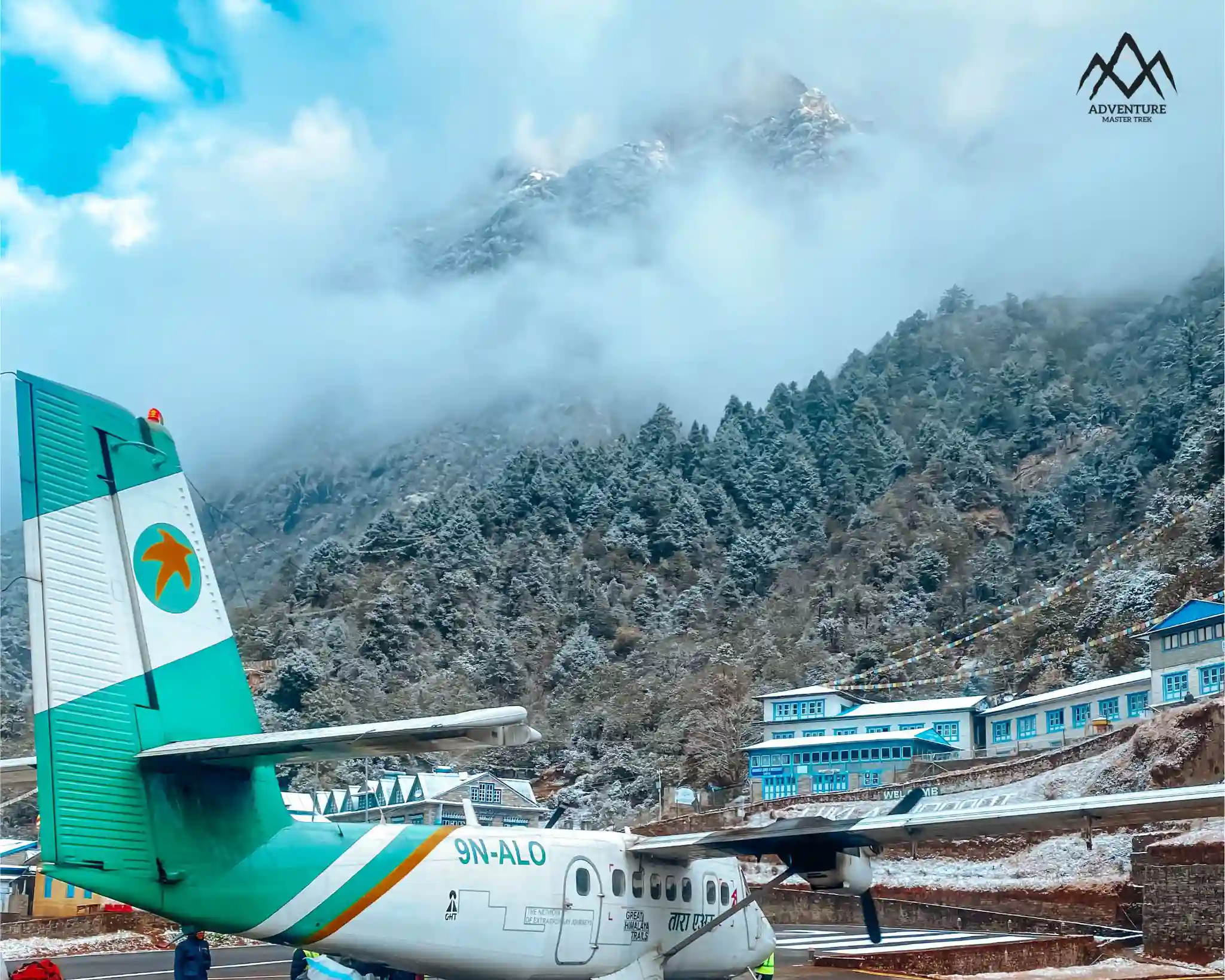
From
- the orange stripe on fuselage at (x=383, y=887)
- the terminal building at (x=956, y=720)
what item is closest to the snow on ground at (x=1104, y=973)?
the orange stripe on fuselage at (x=383, y=887)

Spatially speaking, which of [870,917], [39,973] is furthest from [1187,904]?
[39,973]

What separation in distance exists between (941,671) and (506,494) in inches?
2673

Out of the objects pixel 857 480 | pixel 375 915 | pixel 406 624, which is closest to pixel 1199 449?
pixel 857 480

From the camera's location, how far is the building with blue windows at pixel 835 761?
229 feet

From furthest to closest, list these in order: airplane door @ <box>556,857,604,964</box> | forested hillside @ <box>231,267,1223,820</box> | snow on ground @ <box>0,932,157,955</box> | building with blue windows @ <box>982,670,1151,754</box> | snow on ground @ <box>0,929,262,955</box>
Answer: forested hillside @ <box>231,267,1223,820</box> < building with blue windows @ <box>982,670,1151,754</box> < snow on ground @ <box>0,929,262,955</box> < snow on ground @ <box>0,932,157,955</box> < airplane door @ <box>556,857,604,964</box>

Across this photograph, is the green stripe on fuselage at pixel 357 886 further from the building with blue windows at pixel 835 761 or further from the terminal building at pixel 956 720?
the building with blue windows at pixel 835 761

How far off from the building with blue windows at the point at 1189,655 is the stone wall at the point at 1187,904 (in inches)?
1407

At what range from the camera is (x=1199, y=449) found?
102938 millimetres

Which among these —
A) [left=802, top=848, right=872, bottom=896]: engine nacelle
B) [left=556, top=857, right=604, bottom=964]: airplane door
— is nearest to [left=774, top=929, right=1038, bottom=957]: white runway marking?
[left=802, top=848, right=872, bottom=896]: engine nacelle

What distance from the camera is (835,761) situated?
72.5 metres

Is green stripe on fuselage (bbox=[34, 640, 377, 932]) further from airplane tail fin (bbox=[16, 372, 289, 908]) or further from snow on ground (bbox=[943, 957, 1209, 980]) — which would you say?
snow on ground (bbox=[943, 957, 1209, 980])

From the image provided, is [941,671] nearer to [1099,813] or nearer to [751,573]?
[751,573]

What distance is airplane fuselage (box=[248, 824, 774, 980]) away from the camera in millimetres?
13273

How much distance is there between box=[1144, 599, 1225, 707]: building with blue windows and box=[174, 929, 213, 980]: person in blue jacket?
53445mm
